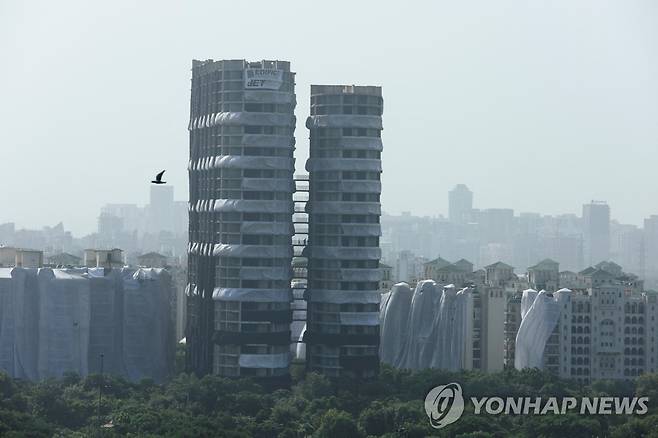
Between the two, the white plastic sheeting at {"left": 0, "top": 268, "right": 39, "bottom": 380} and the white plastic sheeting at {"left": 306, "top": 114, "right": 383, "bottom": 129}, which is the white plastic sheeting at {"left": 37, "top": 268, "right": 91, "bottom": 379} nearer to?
the white plastic sheeting at {"left": 0, "top": 268, "right": 39, "bottom": 380}

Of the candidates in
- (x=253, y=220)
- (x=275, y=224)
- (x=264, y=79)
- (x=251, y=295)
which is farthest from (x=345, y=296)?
(x=264, y=79)

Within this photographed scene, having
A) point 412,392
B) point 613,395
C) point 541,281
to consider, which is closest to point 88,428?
point 412,392

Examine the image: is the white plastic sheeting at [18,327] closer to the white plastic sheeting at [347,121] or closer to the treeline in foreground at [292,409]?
the treeline in foreground at [292,409]

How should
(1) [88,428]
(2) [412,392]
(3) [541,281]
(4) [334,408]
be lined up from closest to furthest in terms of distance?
(1) [88,428], (4) [334,408], (2) [412,392], (3) [541,281]

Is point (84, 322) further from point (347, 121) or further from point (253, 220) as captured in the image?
point (347, 121)

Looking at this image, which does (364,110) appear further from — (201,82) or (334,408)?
(334,408)
